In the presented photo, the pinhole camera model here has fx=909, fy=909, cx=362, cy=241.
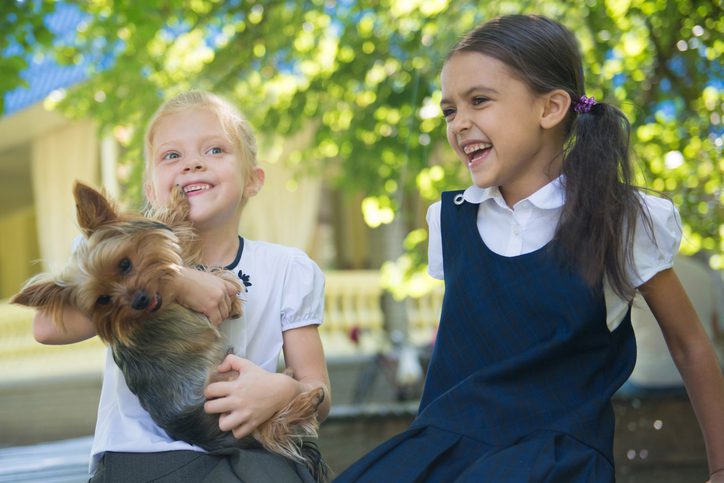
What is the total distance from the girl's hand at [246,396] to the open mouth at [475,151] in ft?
2.76

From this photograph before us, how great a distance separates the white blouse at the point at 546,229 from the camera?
2520 mm

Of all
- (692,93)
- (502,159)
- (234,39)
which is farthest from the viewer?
(234,39)

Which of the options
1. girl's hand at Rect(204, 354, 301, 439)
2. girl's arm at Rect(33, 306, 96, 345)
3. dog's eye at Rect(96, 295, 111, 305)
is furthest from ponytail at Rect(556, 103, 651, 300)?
girl's arm at Rect(33, 306, 96, 345)

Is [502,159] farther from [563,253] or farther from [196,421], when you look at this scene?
[196,421]

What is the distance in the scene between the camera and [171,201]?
9.02 feet

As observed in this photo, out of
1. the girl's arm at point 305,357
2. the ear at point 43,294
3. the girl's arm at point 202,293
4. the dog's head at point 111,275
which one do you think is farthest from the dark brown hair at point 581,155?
the ear at point 43,294

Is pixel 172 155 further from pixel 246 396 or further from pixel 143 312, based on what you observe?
pixel 246 396

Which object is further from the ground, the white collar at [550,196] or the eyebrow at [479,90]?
the eyebrow at [479,90]

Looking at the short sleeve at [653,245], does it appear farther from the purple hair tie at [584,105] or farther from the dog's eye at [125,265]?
the dog's eye at [125,265]

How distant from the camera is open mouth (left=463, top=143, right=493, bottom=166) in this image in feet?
8.70

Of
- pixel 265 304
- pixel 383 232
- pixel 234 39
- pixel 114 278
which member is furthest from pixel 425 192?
pixel 383 232

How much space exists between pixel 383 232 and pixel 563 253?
39.6 ft

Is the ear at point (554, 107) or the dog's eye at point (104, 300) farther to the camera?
the ear at point (554, 107)

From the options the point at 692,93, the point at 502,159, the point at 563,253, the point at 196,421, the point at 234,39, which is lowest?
the point at 196,421
